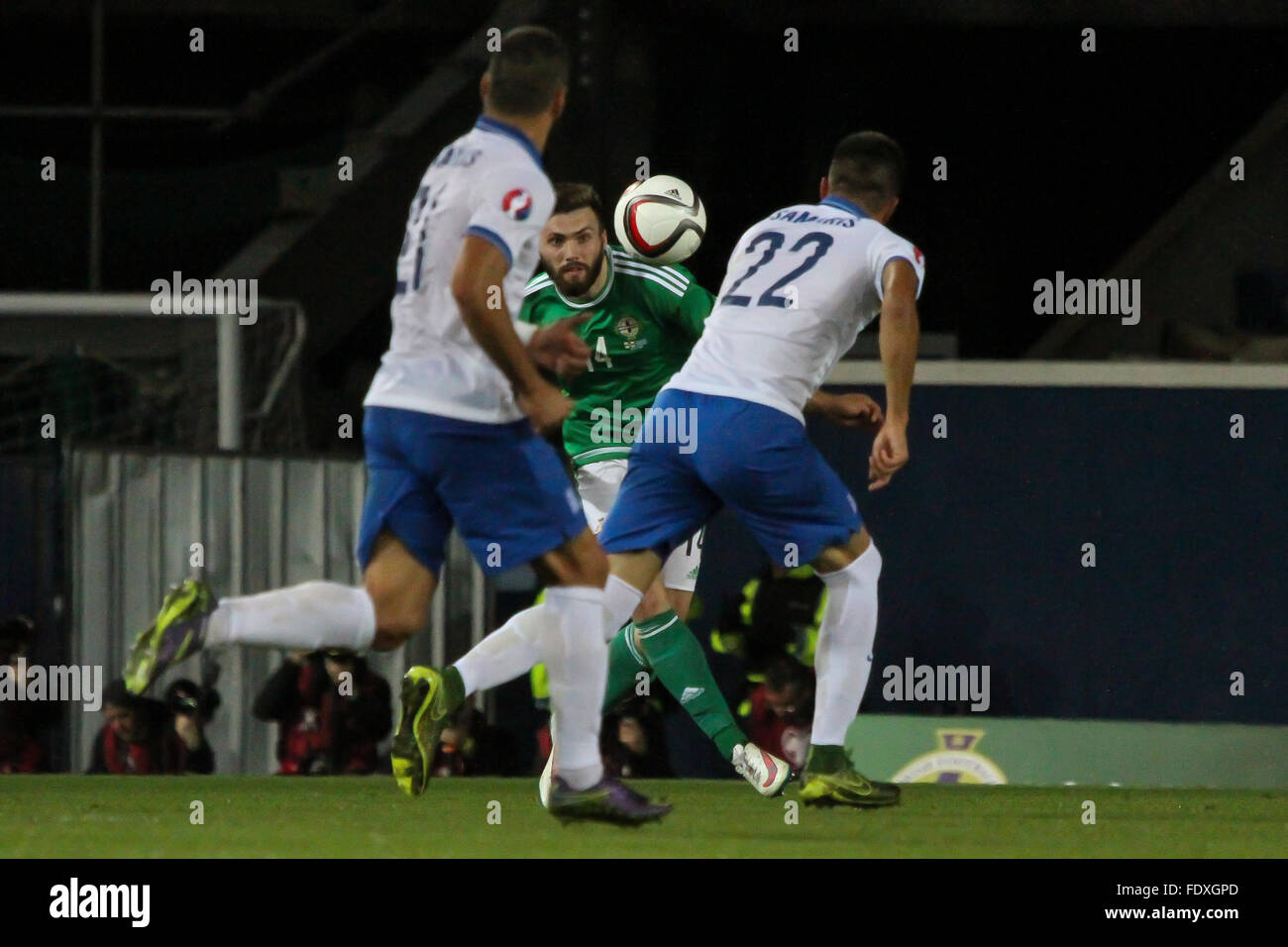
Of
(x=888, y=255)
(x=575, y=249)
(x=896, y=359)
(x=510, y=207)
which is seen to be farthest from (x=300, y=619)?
(x=575, y=249)

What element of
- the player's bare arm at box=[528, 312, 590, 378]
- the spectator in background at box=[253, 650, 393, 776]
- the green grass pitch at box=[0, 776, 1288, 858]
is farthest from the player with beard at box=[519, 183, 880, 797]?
the spectator in background at box=[253, 650, 393, 776]

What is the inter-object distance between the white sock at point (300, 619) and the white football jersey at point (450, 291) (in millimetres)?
493

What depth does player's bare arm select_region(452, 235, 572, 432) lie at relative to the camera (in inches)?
225

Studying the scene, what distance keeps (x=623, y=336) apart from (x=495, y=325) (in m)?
2.61

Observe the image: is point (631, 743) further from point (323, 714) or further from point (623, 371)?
point (623, 371)

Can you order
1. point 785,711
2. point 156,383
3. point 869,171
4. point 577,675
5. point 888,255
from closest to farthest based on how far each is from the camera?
point 577,675 → point 888,255 → point 869,171 → point 785,711 → point 156,383

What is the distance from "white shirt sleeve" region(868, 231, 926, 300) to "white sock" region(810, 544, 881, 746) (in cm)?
76

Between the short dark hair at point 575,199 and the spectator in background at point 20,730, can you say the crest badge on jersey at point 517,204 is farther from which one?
the spectator in background at point 20,730

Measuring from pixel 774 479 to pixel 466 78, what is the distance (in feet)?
30.5

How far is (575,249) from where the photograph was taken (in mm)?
8148

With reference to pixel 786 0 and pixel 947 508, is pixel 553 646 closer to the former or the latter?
pixel 947 508

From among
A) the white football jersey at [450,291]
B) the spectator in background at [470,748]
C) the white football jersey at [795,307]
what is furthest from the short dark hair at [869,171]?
the spectator in background at [470,748]
